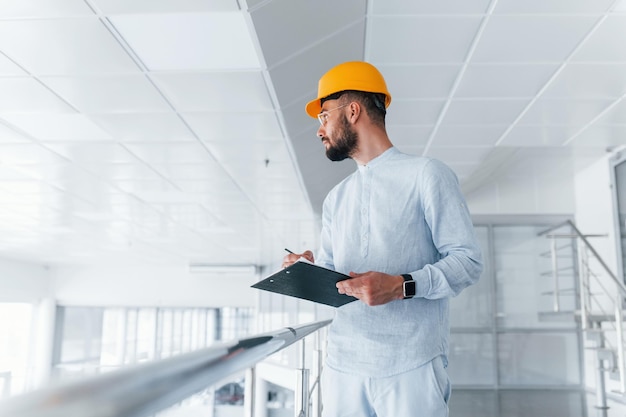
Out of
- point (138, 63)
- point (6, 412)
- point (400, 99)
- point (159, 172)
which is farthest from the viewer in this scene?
point (159, 172)

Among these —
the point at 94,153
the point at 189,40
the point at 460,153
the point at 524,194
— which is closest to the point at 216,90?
the point at 189,40

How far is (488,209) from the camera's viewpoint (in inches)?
304

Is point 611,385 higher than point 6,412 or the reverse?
the reverse

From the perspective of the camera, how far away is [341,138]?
1.48 m

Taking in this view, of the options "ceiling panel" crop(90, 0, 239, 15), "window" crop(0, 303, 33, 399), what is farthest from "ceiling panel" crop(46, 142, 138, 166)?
"window" crop(0, 303, 33, 399)

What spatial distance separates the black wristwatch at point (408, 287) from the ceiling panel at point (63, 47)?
228 centimetres

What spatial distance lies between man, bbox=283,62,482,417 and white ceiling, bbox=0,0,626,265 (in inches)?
59.7

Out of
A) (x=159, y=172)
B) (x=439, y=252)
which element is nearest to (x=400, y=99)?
(x=159, y=172)

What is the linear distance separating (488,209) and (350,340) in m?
6.75

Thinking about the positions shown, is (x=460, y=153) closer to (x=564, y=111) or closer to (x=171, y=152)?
(x=564, y=111)

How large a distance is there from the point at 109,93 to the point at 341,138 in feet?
8.83

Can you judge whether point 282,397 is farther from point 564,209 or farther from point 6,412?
point 6,412

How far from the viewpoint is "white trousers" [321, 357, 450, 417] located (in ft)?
4.05

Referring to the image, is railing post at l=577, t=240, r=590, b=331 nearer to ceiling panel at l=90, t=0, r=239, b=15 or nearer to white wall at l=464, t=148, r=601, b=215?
white wall at l=464, t=148, r=601, b=215
